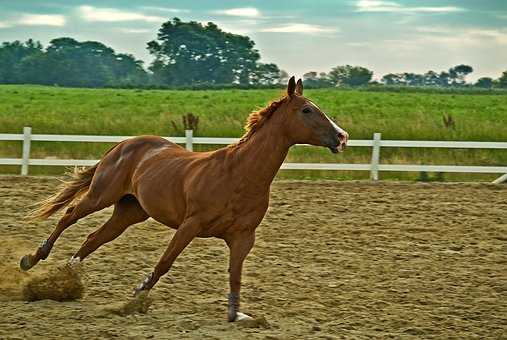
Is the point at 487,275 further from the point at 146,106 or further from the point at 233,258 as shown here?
the point at 146,106

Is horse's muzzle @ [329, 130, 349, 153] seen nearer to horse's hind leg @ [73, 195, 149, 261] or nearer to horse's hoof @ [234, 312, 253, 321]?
horse's hoof @ [234, 312, 253, 321]

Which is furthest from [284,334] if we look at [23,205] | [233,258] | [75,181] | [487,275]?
[23,205]

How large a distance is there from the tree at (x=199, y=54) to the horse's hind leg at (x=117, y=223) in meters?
47.1

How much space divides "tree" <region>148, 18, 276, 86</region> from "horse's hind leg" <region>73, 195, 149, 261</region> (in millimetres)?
47114

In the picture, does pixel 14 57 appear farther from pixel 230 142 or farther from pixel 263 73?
pixel 230 142

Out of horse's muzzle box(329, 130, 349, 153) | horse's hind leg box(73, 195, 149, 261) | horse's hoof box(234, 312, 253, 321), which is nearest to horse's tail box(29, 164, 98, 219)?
horse's hind leg box(73, 195, 149, 261)

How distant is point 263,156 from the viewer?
19.1ft

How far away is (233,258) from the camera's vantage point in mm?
5809

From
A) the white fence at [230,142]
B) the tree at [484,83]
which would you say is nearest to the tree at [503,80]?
the tree at [484,83]

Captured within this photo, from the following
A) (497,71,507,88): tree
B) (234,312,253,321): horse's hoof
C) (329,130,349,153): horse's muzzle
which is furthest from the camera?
(497,71,507,88): tree

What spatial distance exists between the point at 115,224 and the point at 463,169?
1001 centimetres

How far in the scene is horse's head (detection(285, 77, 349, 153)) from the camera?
18.6ft

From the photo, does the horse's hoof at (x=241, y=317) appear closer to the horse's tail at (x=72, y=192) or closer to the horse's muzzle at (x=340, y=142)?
the horse's muzzle at (x=340, y=142)

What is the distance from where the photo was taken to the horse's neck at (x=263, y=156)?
5777 mm
